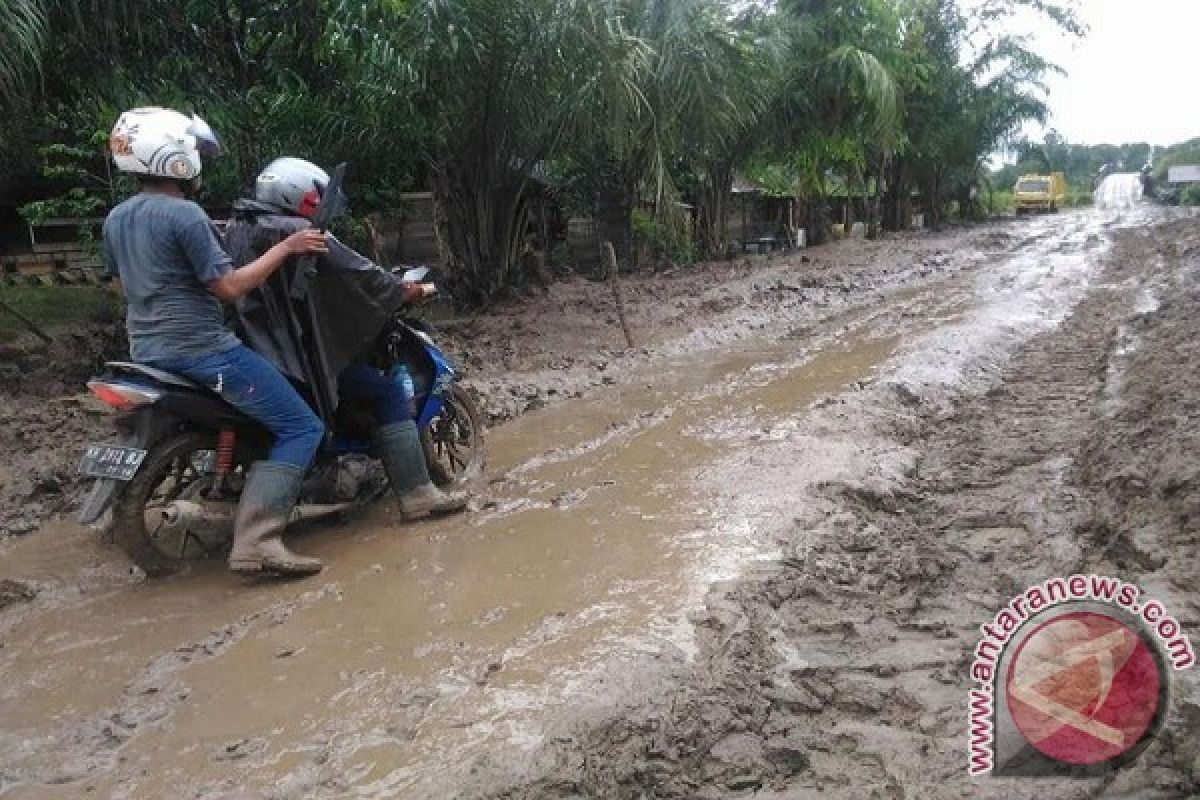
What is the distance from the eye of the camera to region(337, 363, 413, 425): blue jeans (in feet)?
13.7

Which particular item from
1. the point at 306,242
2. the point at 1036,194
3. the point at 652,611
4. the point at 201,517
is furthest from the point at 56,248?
the point at 1036,194

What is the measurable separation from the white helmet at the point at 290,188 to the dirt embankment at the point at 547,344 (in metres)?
2.13

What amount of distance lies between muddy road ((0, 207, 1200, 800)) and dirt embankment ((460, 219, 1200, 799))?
1 cm

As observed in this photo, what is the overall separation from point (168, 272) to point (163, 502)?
1.09 metres

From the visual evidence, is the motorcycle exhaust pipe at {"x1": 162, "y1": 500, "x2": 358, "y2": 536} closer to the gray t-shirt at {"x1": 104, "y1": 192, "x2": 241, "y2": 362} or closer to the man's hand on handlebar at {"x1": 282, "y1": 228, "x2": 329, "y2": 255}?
the gray t-shirt at {"x1": 104, "y1": 192, "x2": 241, "y2": 362}

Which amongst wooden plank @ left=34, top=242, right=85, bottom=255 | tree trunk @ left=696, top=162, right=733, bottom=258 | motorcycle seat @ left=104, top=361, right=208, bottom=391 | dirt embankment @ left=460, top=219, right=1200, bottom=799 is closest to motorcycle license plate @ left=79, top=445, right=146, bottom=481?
motorcycle seat @ left=104, top=361, right=208, bottom=391

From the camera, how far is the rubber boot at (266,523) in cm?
347

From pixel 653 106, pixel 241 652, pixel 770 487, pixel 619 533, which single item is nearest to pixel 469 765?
pixel 241 652

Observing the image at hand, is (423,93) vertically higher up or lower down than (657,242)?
higher up

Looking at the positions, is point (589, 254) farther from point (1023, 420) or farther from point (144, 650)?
point (144, 650)

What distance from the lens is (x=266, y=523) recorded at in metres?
3.52

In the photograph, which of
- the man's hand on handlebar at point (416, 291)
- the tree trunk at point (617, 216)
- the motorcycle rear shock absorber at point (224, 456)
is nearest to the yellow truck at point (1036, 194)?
the tree trunk at point (617, 216)

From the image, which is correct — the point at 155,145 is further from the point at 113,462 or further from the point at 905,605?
the point at 905,605

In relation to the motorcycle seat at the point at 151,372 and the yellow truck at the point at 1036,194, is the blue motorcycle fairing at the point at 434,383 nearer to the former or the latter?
the motorcycle seat at the point at 151,372
